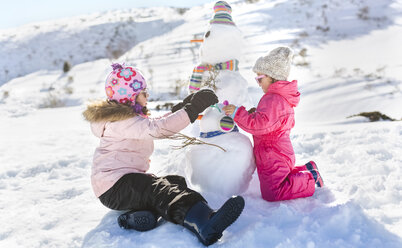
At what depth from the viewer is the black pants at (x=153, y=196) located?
1.80 m

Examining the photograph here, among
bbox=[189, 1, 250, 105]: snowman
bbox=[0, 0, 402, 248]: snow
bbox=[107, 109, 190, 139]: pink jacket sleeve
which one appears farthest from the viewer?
bbox=[189, 1, 250, 105]: snowman

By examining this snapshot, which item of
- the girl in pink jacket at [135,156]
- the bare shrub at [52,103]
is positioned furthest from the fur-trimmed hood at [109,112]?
the bare shrub at [52,103]

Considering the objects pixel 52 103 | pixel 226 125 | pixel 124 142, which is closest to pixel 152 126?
pixel 124 142

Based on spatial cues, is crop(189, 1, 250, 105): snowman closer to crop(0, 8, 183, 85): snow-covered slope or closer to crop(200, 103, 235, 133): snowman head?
crop(200, 103, 235, 133): snowman head

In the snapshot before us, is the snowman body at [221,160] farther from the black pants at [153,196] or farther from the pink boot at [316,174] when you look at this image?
the pink boot at [316,174]

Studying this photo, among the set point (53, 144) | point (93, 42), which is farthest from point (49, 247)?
point (93, 42)

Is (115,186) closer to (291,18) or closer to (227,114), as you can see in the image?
(227,114)

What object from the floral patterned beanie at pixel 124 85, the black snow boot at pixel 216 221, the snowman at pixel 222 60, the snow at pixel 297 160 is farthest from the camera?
the snowman at pixel 222 60

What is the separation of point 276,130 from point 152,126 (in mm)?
862

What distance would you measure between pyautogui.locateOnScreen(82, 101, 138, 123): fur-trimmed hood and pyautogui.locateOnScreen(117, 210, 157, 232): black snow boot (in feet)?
2.06

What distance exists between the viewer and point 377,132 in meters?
3.48

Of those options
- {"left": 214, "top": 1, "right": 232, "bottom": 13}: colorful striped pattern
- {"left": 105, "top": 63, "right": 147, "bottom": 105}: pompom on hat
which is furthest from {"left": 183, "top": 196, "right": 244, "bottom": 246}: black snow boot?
{"left": 214, "top": 1, "right": 232, "bottom": 13}: colorful striped pattern

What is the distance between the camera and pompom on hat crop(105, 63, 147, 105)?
2219mm

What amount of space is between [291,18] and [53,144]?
34.7 ft
